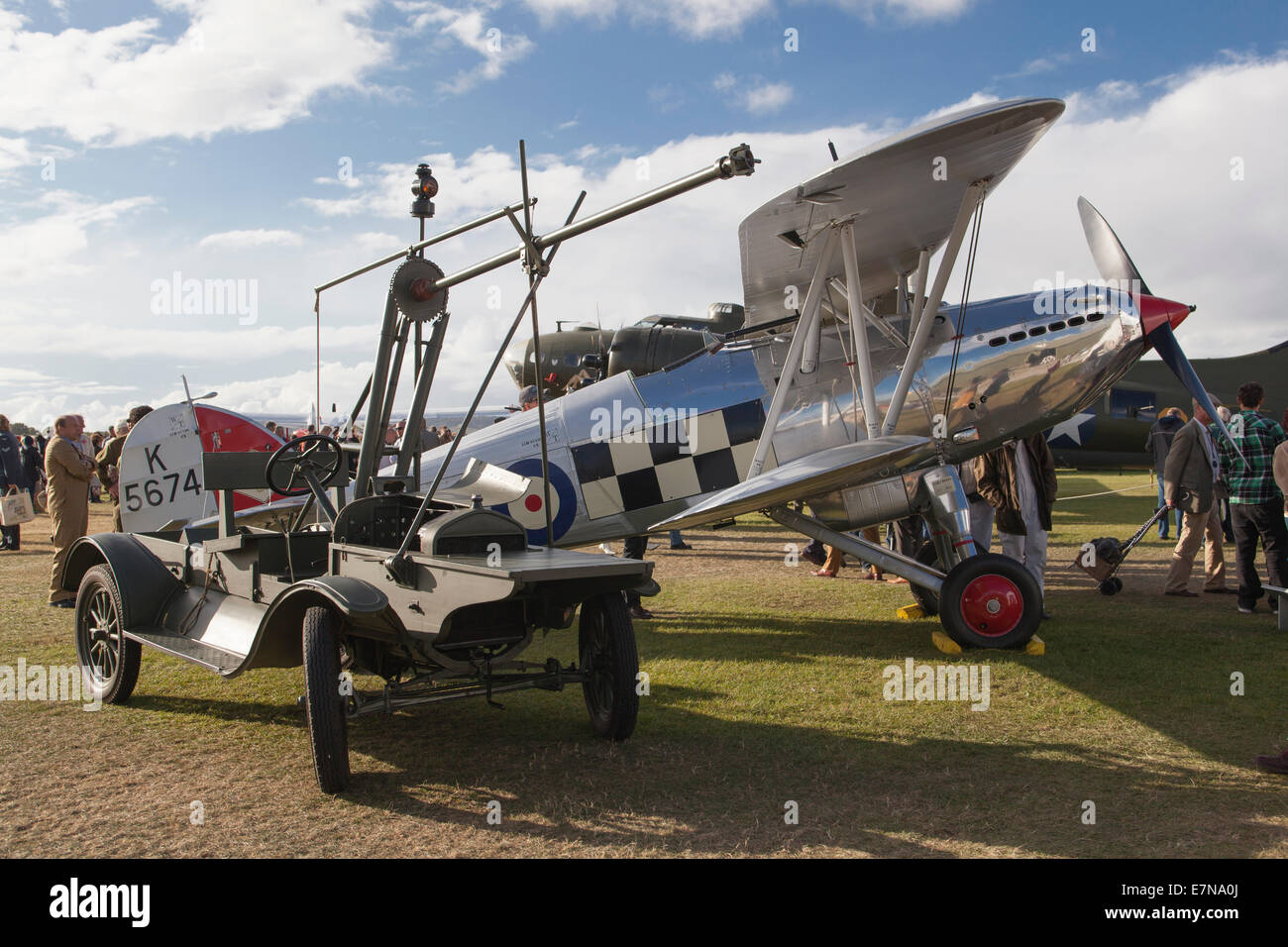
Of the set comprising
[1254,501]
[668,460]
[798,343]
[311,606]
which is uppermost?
[798,343]

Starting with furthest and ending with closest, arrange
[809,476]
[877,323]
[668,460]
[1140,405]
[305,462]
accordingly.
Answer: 1. [1140,405]
2. [668,460]
3. [877,323]
4. [809,476]
5. [305,462]

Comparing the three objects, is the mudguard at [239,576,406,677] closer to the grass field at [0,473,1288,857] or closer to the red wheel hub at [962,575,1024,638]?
the grass field at [0,473,1288,857]

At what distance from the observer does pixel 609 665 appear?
4711 millimetres

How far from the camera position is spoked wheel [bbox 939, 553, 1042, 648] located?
606cm

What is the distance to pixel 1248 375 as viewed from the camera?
73.6 ft

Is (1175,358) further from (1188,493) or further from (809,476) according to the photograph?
(809,476)

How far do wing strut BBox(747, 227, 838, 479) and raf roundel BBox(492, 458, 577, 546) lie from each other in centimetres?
155

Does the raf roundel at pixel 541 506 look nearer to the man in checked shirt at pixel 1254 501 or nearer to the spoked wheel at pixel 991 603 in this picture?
the spoked wheel at pixel 991 603

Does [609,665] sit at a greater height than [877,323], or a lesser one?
lesser

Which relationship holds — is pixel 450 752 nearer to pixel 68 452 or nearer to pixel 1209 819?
pixel 1209 819

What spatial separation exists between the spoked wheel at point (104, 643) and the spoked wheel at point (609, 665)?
9.38 ft

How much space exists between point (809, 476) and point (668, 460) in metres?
1.82

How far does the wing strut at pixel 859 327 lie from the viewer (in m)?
6.40

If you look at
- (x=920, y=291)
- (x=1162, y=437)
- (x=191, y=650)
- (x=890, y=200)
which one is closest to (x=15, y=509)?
(x=191, y=650)
